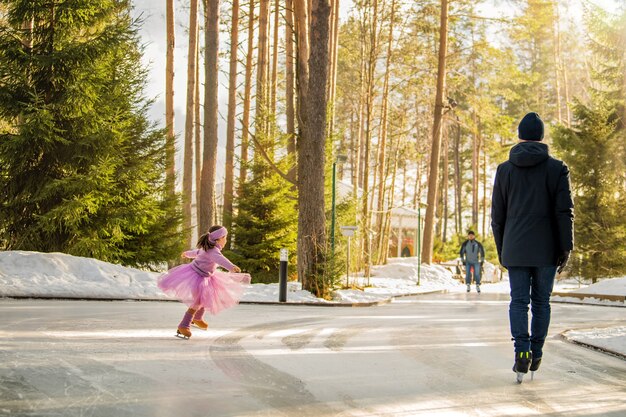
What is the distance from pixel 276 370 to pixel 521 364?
2.02 metres

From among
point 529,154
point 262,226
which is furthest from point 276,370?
point 262,226

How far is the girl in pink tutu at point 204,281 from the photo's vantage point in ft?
27.7

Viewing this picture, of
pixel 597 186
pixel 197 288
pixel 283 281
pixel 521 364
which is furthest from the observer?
pixel 597 186

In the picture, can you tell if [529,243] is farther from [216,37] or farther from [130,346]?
[216,37]

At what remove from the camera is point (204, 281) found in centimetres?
848

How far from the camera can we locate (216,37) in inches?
824

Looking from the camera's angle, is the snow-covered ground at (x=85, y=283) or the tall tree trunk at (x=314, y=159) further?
the tall tree trunk at (x=314, y=159)

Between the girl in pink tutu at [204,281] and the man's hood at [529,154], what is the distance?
3452 millimetres

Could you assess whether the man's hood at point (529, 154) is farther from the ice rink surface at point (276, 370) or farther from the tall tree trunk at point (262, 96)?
the tall tree trunk at point (262, 96)

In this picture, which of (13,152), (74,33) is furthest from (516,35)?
(13,152)

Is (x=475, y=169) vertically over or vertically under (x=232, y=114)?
over

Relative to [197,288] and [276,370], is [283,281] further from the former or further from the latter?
[276,370]

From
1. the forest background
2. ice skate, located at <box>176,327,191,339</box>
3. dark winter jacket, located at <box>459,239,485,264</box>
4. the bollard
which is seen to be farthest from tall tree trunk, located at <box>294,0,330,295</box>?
dark winter jacket, located at <box>459,239,485,264</box>

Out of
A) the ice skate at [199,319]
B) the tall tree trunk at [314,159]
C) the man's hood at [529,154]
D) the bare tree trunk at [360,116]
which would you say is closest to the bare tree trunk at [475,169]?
the bare tree trunk at [360,116]
